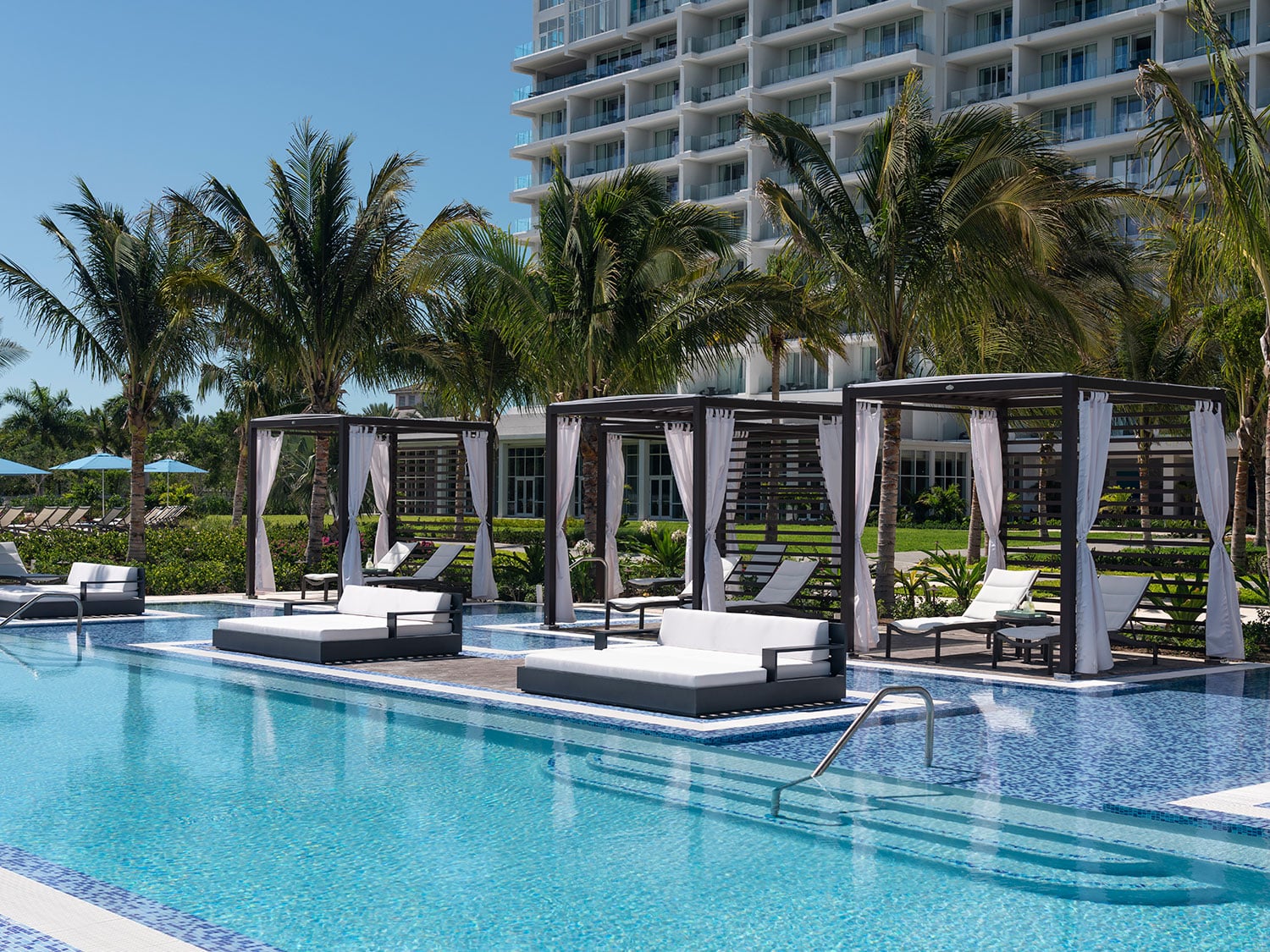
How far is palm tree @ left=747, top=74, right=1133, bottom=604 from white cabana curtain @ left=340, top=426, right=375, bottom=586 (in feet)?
21.0

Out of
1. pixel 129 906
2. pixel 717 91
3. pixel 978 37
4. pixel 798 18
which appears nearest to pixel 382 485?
pixel 129 906

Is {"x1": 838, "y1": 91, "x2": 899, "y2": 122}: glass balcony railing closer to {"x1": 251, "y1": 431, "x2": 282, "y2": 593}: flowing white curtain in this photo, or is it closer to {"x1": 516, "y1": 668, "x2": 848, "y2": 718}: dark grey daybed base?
{"x1": 251, "y1": 431, "x2": 282, "y2": 593}: flowing white curtain

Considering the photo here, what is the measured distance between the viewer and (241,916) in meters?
5.33

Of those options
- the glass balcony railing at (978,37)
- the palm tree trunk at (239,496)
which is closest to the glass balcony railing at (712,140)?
the glass balcony railing at (978,37)

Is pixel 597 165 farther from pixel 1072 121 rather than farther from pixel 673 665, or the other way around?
pixel 673 665

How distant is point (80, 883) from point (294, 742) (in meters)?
3.32

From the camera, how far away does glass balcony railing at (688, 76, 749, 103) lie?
57219mm

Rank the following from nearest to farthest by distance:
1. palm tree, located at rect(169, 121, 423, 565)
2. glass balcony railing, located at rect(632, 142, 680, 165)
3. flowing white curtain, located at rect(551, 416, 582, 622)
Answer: flowing white curtain, located at rect(551, 416, 582, 622) → palm tree, located at rect(169, 121, 423, 565) → glass balcony railing, located at rect(632, 142, 680, 165)

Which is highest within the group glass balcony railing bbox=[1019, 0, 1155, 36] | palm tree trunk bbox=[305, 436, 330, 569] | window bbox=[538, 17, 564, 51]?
window bbox=[538, 17, 564, 51]

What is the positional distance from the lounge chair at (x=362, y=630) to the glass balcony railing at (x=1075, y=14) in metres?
42.3

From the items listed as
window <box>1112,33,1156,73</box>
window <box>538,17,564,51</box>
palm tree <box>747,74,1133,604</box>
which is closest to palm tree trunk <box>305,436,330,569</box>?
palm tree <box>747,74,1133,604</box>

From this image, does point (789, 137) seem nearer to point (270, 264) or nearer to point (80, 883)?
point (270, 264)

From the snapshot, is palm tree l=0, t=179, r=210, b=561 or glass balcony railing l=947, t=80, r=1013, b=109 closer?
palm tree l=0, t=179, r=210, b=561

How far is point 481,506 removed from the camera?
63.2 ft
